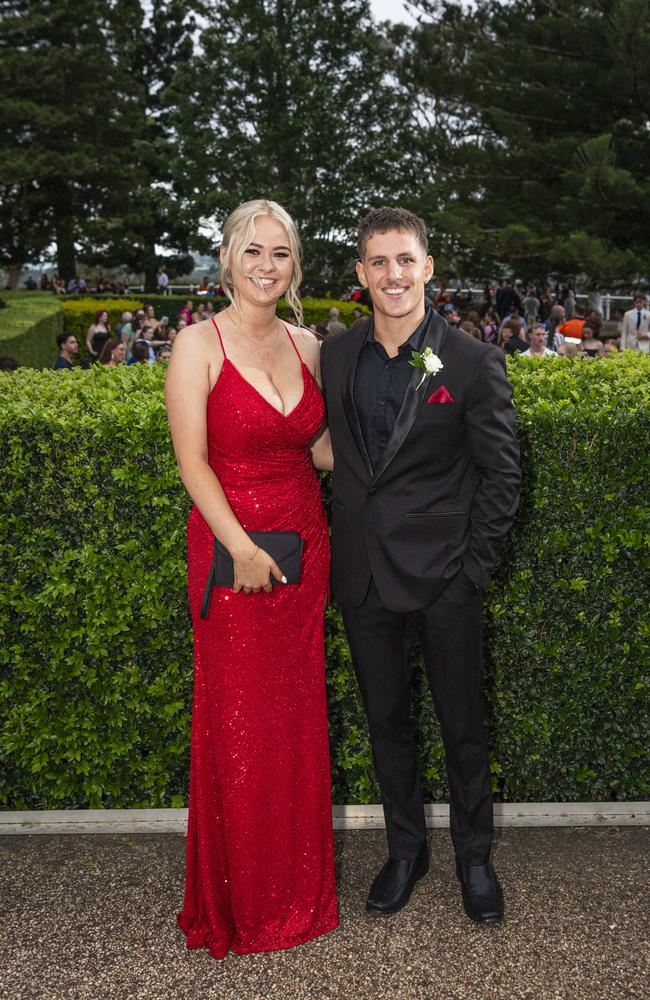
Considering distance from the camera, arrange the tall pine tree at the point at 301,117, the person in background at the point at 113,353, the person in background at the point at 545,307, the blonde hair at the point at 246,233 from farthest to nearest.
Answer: the tall pine tree at the point at 301,117, the person in background at the point at 545,307, the person in background at the point at 113,353, the blonde hair at the point at 246,233

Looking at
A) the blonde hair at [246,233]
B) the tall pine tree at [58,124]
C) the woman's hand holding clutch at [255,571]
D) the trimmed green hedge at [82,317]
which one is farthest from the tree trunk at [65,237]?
the woman's hand holding clutch at [255,571]

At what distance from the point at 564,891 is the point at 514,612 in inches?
41.9

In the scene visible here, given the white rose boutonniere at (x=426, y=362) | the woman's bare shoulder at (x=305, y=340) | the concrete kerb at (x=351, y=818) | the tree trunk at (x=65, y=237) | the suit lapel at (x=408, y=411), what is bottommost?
the concrete kerb at (x=351, y=818)

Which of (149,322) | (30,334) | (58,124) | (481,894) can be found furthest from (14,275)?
(481,894)

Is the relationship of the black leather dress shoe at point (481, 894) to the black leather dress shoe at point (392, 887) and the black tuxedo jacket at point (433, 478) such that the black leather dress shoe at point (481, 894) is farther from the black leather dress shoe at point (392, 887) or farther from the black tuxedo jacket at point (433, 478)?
the black tuxedo jacket at point (433, 478)

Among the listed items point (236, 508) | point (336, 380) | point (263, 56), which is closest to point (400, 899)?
point (236, 508)

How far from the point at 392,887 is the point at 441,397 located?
1.75 metres

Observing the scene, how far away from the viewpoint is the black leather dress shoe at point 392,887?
3393 mm

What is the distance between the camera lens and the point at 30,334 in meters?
→ 17.8

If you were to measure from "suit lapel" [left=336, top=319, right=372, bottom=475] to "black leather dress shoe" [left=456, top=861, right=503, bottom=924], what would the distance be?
Answer: 4.84 feet

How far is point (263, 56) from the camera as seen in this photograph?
36.1m

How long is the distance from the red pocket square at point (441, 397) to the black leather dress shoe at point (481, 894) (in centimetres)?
165

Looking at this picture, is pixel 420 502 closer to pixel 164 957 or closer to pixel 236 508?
pixel 236 508

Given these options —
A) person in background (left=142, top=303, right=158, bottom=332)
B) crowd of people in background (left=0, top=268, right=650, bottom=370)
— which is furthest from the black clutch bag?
person in background (left=142, top=303, right=158, bottom=332)
